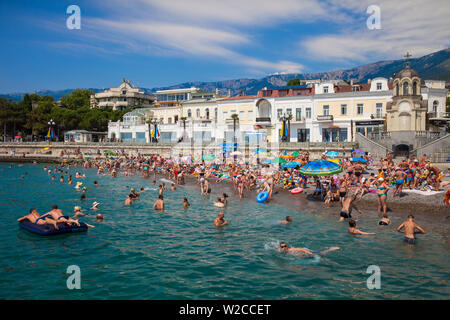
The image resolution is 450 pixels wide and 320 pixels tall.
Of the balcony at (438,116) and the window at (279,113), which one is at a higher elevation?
the window at (279,113)

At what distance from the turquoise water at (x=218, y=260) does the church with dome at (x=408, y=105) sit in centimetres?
1887

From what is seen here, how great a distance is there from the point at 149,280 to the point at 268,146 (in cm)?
3283

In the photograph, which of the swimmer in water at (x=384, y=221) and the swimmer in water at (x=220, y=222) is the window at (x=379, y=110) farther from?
the swimmer in water at (x=220, y=222)

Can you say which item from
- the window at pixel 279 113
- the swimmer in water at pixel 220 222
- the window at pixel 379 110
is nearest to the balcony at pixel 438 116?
the window at pixel 379 110

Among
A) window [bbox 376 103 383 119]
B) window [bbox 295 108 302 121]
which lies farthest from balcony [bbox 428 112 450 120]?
window [bbox 295 108 302 121]

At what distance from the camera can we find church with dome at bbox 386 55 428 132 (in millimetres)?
29984

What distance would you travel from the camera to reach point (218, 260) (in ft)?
36.3

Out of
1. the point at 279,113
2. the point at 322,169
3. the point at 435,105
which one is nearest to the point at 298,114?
the point at 279,113

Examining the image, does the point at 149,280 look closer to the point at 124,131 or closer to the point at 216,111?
the point at 216,111

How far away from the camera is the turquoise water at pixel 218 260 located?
8.91 m

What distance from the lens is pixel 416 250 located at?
444 inches

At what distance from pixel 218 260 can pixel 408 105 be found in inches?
1069

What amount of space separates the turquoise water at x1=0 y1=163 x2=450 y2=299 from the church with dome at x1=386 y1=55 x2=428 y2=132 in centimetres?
1887
